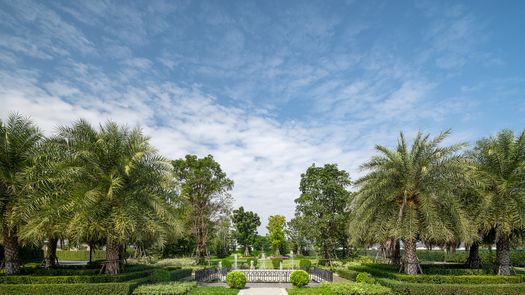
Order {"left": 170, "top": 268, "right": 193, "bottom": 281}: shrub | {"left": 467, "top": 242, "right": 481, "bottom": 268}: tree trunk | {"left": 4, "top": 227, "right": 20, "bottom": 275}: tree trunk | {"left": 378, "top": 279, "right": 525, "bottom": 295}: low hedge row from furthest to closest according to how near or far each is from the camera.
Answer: {"left": 170, "top": 268, "right": 193, "bottom": 281}: shrub → {"left": 467, "top": 242, "right": 481, "bottom": 268}: tree trunk → {"left": 4, "top": 227, "right": 20, "bottom": 275}: tree trunk → {"left": 378, "top": 279, "right": 525, "bottom": 295}: low hedge row

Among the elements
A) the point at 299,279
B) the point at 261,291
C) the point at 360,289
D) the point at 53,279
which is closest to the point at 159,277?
the point at 53,279

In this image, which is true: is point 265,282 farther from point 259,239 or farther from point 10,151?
point 259,239

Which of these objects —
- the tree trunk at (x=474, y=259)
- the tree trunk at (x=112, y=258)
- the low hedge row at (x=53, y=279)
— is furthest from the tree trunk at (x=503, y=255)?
the tree trunk at (x=112, y=258)

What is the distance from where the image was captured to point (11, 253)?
1681cm

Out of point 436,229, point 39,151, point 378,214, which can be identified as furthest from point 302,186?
point 39,151

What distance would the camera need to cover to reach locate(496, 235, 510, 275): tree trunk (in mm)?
18059

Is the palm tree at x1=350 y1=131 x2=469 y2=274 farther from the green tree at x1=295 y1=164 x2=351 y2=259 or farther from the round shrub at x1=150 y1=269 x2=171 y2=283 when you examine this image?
the green tree at x1=295 y1=164 x2=351 y2=259

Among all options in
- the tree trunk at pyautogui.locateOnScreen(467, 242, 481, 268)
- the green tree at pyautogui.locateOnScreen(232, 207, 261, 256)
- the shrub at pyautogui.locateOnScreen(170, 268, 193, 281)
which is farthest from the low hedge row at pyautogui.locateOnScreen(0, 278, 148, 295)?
the green tree at pyautogui.locateOnScreen(232, 207, 261, 256)

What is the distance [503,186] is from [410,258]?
5.90 meters

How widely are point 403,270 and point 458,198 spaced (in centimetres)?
484

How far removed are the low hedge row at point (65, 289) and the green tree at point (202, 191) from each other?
68.5ft

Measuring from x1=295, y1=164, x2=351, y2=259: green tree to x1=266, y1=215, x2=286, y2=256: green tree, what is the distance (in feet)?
88.6

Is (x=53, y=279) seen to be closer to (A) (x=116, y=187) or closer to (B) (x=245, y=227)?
(A) (x=116, y=187)

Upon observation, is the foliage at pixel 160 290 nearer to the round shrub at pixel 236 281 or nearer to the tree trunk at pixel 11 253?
the round shrub at pixel 236 281
